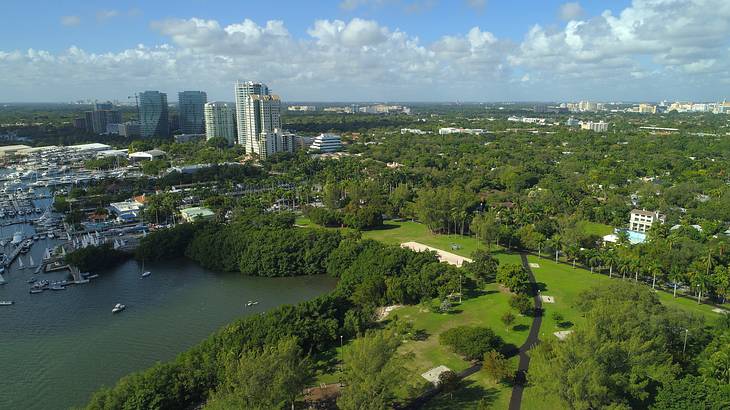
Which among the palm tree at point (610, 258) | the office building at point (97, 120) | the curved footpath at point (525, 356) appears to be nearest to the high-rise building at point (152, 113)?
the office building at point (97, 120)

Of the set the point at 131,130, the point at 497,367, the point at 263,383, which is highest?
the point at 131,130

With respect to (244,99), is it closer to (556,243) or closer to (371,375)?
(556,243)

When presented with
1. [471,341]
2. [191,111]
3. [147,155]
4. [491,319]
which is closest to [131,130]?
[191,111]

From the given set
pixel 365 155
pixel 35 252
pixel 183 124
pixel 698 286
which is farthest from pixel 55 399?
pixel 183 124

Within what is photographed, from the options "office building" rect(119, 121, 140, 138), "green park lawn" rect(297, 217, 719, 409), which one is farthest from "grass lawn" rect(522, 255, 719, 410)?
"office building" rect(119, 121, 140, 138)

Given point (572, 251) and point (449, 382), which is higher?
point (572, 251)
